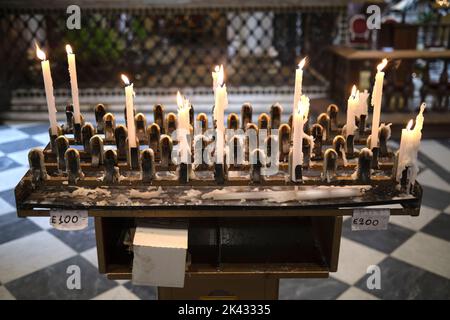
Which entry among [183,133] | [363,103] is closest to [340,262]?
[363,103]

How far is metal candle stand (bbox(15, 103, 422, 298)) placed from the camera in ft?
5.17

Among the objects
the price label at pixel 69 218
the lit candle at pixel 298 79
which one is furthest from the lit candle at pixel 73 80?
the lit candle at pixel 298 79

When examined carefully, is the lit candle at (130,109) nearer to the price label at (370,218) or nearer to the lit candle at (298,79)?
the lit candle at (298,79)

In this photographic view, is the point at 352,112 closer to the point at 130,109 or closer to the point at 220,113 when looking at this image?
the point at 220,113

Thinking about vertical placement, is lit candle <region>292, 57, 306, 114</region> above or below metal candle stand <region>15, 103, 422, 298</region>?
above

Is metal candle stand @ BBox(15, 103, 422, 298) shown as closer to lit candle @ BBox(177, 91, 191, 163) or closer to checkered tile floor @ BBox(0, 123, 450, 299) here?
lit candle @ BBox(177, 91, 191, 163)

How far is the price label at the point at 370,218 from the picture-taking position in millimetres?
1608

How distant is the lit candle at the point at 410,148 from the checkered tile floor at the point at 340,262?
1170 millimetres

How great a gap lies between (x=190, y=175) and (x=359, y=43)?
4165mm

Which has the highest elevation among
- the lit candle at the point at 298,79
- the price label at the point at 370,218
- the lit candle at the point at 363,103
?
the lit candle at the point at 298,79

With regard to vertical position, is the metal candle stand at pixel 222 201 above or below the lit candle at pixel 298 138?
below

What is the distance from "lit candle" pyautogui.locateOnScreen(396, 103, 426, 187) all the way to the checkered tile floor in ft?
3.84

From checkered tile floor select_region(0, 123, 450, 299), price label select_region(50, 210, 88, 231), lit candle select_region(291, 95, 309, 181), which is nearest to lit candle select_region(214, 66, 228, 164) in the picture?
lit candle select_region(291, 95, 309, 181)
